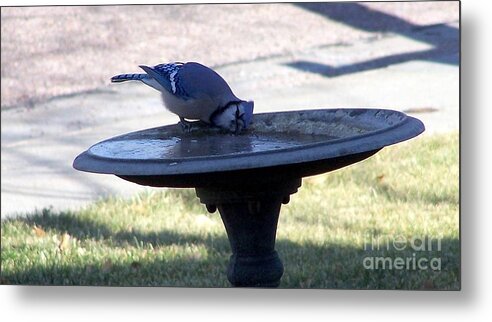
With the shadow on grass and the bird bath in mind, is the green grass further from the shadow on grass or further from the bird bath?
the bird bath

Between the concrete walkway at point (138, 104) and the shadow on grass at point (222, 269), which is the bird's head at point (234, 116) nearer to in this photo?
the shadow on grass at point (222, 269)

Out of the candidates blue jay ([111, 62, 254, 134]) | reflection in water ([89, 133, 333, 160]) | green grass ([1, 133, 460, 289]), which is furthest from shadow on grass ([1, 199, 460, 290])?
blue jay ([111, 62, 254, 134])

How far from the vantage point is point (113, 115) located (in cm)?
578

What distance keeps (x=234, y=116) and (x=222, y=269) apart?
3.84ft

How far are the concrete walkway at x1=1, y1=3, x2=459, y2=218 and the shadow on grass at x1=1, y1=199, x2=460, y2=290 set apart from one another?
1.49 ft

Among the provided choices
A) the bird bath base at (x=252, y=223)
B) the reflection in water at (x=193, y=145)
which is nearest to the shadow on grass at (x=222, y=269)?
the bird bath base at (x=252, y=223)

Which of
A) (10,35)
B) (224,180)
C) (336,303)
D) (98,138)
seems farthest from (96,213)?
(224,180)

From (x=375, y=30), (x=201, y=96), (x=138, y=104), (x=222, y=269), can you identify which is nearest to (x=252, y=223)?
(x=201, y=96)

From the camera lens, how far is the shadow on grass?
469cm

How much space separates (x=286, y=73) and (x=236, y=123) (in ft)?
5.67

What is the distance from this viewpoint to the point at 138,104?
580 cm

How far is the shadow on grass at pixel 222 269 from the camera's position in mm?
4688

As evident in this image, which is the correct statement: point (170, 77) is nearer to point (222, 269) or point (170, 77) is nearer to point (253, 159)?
point (253, 159)

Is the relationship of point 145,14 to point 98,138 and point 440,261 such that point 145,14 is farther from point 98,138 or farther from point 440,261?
point 440,261
